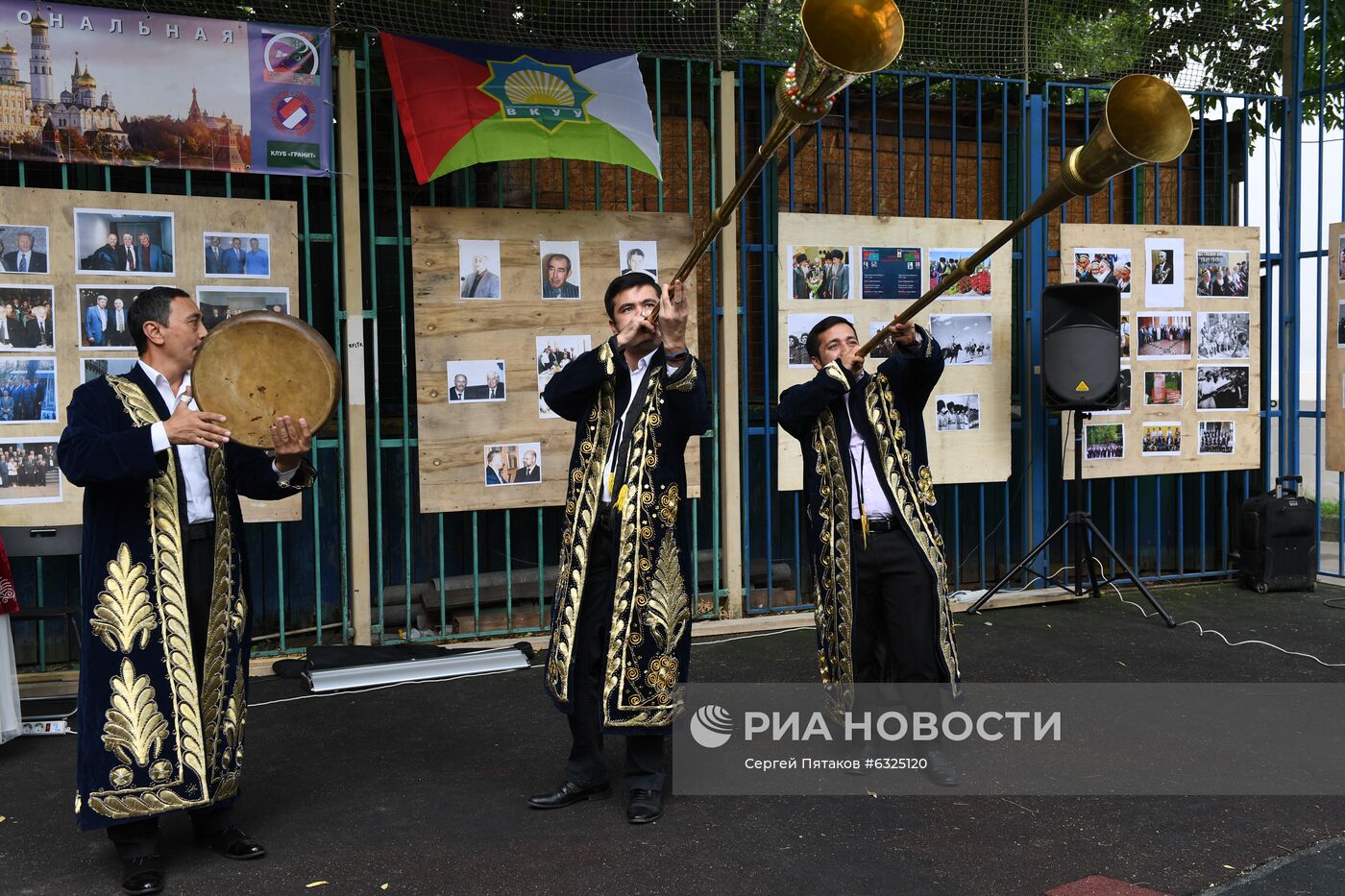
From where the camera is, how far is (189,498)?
11.0ft

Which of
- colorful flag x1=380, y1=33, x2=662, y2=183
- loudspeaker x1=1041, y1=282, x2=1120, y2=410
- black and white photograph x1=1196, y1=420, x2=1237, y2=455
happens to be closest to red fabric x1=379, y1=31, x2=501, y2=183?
colorful flag x1=380, y1=33, x2=662, y2=183

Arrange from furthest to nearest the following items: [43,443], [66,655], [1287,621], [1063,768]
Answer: [1287,621]
[66,655]
[43,443]
[1063,768]

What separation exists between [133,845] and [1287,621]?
5924mm

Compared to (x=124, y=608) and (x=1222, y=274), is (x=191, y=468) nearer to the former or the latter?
(x=124, y=608)

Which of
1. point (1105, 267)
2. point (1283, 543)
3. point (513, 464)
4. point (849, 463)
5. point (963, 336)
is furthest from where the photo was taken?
point (1283, 543)

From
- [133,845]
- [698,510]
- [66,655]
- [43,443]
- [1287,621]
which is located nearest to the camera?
[133,845]

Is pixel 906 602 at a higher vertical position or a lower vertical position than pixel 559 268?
lower

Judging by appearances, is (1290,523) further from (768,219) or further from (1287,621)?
(768,219)

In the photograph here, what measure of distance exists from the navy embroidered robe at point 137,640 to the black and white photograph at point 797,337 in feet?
12.4

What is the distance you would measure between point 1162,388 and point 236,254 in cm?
556

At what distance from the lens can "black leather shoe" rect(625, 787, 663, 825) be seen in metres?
3.56

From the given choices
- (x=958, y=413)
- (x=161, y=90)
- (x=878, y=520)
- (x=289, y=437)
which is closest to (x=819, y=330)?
(x=878, y=520)

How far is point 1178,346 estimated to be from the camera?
7191 millimetres

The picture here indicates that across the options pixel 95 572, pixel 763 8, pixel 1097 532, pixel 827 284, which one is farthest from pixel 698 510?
pixel 95 572
